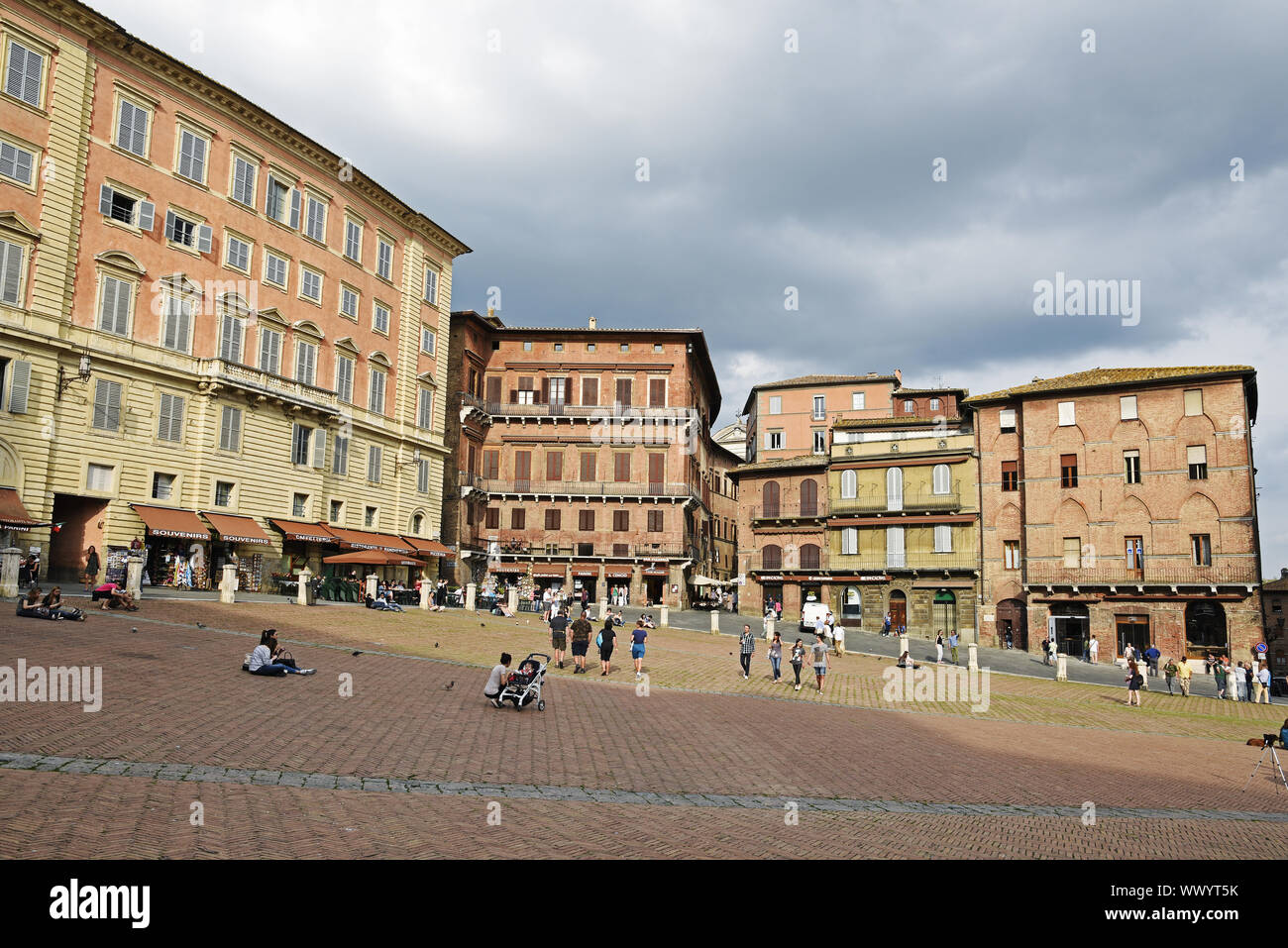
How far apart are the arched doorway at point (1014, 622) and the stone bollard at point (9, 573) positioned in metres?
43.4

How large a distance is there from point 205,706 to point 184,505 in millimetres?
25613

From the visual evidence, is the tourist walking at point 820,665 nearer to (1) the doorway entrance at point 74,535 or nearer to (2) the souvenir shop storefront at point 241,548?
(2) the souvenir shop storefront at point 241,548

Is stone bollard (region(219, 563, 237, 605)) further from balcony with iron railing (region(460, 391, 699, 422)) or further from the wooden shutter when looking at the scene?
balcony with iron railing (region(460, 391, 699, 422))

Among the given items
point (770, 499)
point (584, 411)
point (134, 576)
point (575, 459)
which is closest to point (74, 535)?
point (134, 576)

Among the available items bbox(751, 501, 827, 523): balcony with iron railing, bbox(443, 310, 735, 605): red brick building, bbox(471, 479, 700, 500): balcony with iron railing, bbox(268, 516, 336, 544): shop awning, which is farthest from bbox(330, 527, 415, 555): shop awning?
bbox(751, 501, 827, 523): balcony with iron railing

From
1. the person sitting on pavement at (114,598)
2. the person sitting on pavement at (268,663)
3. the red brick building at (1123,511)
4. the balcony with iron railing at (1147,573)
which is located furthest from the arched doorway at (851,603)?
the person sitting on pavement at (268,663)

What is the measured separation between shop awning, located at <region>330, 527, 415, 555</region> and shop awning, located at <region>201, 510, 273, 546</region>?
422 centimetres

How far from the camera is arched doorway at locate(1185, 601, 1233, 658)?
40.2 m

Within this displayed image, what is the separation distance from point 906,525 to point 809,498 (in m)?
6.34

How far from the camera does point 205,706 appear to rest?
12.2 meters

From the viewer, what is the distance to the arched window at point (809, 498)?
174ft


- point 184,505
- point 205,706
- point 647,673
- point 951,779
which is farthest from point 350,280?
point 951,779

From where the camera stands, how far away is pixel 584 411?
57.0m

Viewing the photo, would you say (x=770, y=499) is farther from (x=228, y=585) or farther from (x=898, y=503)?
(x=228, y=585)
